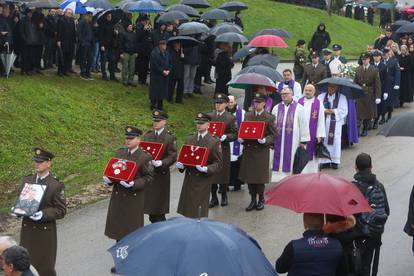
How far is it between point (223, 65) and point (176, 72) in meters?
1.29

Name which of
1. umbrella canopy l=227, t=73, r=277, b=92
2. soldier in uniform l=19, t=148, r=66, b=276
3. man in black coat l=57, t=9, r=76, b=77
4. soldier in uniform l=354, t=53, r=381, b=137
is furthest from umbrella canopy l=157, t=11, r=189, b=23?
soldier in uniform l=19, t=148, r=66, b=276

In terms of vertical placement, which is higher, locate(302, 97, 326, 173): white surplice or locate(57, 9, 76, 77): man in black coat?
locate(57, 9, 76, 77): man in black coat

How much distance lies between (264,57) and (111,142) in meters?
4.02

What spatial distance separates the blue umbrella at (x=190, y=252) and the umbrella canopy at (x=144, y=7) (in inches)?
632

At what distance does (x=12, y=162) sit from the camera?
15133 mm

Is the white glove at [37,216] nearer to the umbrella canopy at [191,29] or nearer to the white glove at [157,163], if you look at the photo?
the white glove at [157,163]

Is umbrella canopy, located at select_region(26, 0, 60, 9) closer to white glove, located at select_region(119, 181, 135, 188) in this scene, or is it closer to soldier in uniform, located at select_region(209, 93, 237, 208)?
soldier in uniform, located at select_region(209, 93, 237, 208)

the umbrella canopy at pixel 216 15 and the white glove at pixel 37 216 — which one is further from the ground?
the umbrella canopy at pixel 216 15

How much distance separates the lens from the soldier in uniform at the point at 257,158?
42.5ft

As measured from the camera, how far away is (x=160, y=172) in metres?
11.5

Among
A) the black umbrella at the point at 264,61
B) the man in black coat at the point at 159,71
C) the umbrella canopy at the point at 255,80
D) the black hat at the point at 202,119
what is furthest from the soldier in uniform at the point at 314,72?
the black hat at the point at 202,119

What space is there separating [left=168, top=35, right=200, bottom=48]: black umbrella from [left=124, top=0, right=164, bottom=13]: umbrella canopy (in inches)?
68.0

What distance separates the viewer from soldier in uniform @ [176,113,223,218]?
37.8 ft

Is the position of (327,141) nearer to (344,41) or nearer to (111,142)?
(111,142)
